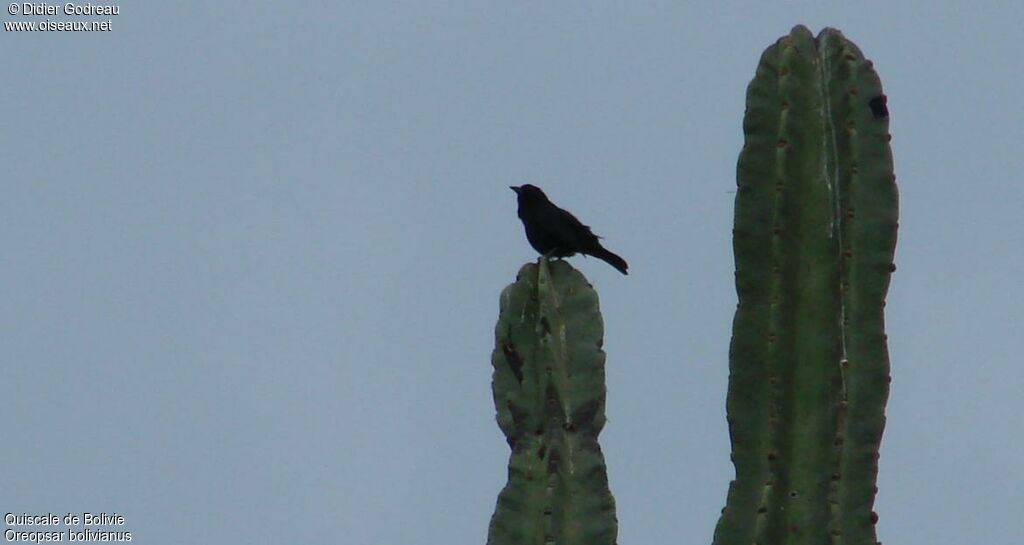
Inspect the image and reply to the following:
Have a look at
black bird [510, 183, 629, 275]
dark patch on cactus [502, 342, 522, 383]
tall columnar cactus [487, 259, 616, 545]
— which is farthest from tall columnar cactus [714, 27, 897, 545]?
black bird [510, 183, 629, 275]

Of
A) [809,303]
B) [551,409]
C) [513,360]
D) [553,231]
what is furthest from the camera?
[553,231]

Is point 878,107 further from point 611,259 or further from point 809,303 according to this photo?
point 611,259

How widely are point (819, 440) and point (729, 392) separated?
0.36 meters

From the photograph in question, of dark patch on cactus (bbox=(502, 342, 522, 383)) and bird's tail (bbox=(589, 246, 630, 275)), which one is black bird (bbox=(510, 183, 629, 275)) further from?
dark patch on cactus (bbox=(502, 342, 522, 383))

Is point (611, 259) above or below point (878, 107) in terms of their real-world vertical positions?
above

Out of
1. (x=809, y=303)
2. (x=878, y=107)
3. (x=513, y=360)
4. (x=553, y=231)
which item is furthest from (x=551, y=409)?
(x=553, y=231)

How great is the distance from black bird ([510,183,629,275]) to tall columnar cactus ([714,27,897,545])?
218 centimetres

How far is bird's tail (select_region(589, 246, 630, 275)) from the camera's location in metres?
9.02

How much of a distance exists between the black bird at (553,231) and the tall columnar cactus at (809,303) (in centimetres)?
218

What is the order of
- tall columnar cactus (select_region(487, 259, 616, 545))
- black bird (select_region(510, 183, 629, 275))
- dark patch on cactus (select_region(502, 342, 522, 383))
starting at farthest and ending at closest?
1. black bird (select_region(510, 183, 629, 275))
2. dark patch on cactus (select_region(502, 342, 522, 383))
3. tall columnar cactus (select_region(487, 259, 616, 545))

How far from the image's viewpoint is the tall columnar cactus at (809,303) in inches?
252

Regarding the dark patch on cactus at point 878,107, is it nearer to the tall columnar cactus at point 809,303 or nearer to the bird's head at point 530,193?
the tall columnar cactus at point 809,303

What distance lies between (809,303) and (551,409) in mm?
1001

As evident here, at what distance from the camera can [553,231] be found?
8.73m
